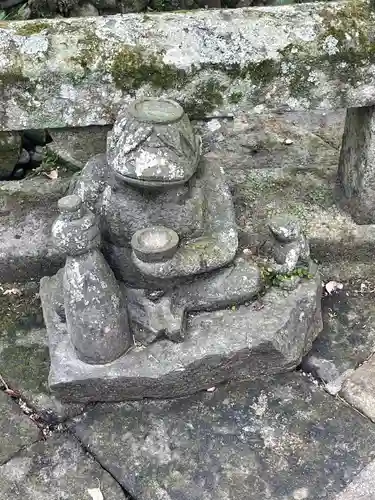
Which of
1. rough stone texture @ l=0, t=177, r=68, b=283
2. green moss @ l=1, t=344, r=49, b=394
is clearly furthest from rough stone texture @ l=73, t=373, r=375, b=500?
rough stone texture @ l=0, t=177, r=68, b=283

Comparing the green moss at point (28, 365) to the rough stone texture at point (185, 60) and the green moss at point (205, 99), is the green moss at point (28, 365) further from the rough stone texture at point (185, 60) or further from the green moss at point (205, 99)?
the green moss at point (205, 99)

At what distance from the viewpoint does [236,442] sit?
2.96 meters

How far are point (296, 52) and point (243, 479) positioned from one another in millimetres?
1759

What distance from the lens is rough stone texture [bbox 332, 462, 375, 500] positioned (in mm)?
2768

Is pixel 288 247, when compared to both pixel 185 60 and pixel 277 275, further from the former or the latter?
pixel 185 60

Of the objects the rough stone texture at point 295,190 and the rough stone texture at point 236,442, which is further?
the rough stone texture at point 295,190

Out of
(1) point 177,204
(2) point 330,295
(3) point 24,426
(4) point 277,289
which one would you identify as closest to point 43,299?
(3) point 24,426

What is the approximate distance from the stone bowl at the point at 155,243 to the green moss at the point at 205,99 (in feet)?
1.73

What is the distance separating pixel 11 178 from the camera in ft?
13.5

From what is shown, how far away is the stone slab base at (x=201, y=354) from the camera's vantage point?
9.68ft

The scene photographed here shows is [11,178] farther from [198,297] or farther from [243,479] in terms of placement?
[243,479]

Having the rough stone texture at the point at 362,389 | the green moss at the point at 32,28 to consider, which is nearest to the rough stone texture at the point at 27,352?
the rough stone texture at the point at 362,389

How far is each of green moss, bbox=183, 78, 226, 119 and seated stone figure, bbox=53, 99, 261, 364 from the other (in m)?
0.20

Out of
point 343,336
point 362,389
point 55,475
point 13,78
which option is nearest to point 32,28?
point 13,78
